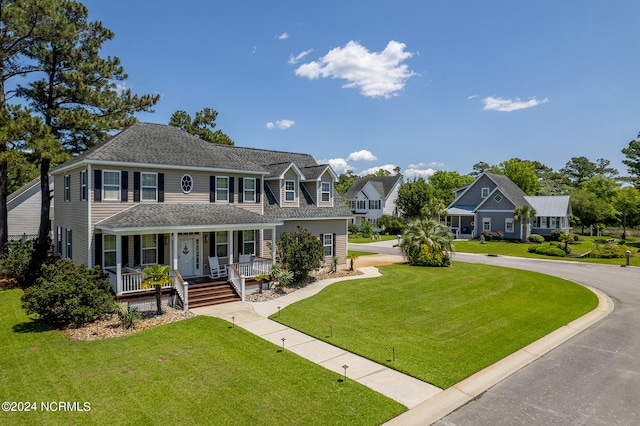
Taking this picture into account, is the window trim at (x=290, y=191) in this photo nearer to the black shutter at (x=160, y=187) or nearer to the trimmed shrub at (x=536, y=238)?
the black shutter at (x=160, y=187)

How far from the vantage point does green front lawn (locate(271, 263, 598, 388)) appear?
11.0m

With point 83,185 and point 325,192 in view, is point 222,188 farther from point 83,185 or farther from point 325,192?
point 325,192

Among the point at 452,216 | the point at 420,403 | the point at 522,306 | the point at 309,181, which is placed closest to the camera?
the point at 420,403

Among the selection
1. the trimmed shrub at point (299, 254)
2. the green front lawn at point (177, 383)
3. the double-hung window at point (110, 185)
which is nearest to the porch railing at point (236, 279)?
the trimmed shrub at point (299, 254)

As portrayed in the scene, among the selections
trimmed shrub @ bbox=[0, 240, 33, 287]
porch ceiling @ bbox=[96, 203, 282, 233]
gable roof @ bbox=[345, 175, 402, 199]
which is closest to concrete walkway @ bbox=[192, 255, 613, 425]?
porch ceiling @ bbox=[96, 203, 282, 233]

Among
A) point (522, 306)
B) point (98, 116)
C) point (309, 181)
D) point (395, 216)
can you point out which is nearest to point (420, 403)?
point (522, 306)

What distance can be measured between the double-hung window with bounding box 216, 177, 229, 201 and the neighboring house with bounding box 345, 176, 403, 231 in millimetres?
37849

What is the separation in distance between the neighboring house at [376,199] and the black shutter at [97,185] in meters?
42.9

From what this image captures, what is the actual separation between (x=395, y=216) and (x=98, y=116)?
140 feet

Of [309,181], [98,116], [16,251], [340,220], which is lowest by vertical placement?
[16,251]

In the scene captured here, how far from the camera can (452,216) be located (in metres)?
51.8

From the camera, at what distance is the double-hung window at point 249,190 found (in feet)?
71.1

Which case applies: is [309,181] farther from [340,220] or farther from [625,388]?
[625,388]

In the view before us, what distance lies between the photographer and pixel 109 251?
1745 centimetres
